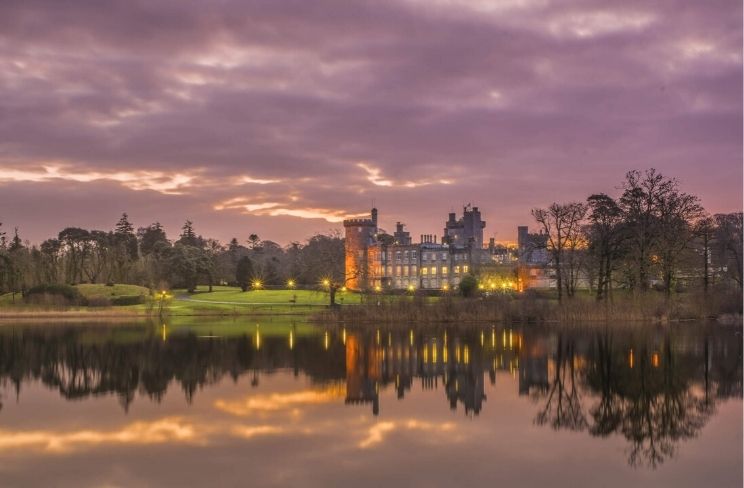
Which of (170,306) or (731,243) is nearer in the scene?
(731,243)

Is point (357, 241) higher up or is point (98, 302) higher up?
point (357, 241)

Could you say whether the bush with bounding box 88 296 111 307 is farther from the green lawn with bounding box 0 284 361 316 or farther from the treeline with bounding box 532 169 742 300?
the treeline with bounding box 532 169 742 300

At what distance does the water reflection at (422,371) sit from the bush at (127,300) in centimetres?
2547

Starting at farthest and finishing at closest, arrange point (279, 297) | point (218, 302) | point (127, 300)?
point (279, 297) → point (218, 302) → point (127, 300)

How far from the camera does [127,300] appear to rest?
72000mm

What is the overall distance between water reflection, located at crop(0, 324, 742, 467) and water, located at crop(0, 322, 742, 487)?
0.33 ft

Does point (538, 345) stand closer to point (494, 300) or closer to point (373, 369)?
point (373, 369)

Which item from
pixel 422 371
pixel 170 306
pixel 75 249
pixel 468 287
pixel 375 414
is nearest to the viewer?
pixel 375 414

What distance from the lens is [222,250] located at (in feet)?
498

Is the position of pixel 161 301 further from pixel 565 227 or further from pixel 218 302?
pixel 565 227

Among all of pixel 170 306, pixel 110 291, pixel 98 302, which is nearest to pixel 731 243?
pixel 170 306

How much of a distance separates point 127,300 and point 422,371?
5048cm

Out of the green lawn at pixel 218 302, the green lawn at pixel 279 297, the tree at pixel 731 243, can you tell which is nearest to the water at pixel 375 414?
the green lawn at pixel 218 302

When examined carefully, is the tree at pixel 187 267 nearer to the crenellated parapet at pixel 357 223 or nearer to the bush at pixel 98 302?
the crenellated parapet at pixel 357 223
